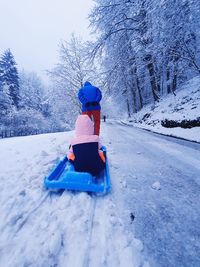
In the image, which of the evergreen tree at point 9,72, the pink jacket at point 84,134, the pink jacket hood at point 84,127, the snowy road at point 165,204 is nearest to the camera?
the snowy road at point 165,204

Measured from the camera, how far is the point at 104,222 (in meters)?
1.95

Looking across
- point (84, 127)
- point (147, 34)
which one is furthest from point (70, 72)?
point (84, 127)

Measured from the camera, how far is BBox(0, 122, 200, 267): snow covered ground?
4.91 feet

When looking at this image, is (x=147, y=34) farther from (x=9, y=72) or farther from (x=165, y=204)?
(x=9, y=72)

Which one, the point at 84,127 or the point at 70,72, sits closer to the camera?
→ the point at 84,127

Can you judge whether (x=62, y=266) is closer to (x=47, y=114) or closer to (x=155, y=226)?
(x=155, y=226)

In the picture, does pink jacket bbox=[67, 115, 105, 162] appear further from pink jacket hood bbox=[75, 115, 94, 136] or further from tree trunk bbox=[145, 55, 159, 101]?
tree trunk bbox=[145, 55, 159, 101]

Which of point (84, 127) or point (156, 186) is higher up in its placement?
point (84, 127)

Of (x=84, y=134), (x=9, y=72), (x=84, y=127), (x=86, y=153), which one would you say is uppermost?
(x=9, y=72)

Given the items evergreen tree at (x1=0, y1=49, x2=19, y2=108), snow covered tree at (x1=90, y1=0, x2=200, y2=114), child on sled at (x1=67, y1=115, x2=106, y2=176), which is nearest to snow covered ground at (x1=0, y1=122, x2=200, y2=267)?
child on sled at (x1=67, y1=115, x2=106, y2=176)

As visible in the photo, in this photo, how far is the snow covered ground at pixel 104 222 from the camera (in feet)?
4.91

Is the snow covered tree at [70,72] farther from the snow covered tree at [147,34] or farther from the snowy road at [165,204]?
the snowy road at [165,204]

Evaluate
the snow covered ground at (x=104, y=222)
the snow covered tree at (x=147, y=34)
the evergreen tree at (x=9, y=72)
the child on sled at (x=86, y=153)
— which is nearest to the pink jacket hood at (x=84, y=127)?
the child on sled at (x=86, y=153)

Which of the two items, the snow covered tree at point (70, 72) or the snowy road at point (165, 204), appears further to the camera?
the snow covered tree at point (70, 72)
